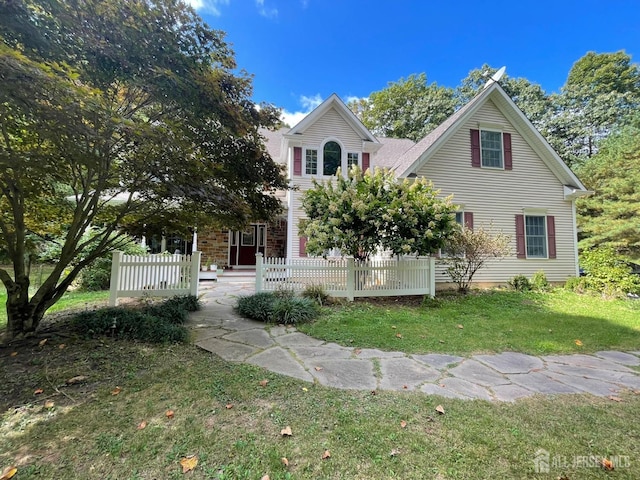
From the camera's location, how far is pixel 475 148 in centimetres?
1061

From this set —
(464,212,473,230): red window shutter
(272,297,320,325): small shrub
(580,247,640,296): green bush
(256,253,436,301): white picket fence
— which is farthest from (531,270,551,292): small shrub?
(272,297,320,325): small shrub

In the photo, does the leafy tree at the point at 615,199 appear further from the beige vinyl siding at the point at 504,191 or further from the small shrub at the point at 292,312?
the small shrub at the point at 292,312

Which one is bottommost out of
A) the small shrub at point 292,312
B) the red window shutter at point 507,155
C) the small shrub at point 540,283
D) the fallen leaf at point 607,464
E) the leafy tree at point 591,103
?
the fallen leaf at point 607,464

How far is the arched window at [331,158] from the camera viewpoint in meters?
12.0

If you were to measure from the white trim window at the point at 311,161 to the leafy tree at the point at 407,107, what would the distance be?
562 inches

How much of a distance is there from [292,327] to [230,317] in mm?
1367

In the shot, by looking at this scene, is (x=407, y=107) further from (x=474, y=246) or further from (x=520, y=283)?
(x=474, y=246)

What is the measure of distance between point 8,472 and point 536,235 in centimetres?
1362

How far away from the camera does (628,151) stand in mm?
14227

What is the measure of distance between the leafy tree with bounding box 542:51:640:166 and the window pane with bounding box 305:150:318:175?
19.0 m

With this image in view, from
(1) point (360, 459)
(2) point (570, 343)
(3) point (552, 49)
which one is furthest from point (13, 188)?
(3) point (552, 49)

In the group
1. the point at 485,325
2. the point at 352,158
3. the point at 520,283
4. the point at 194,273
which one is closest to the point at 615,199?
the point at 520,283

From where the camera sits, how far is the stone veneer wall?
44.8 feet

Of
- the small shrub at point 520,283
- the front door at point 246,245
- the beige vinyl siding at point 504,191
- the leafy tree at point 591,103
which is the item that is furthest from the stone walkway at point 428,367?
the leafy tree at point 591,103
